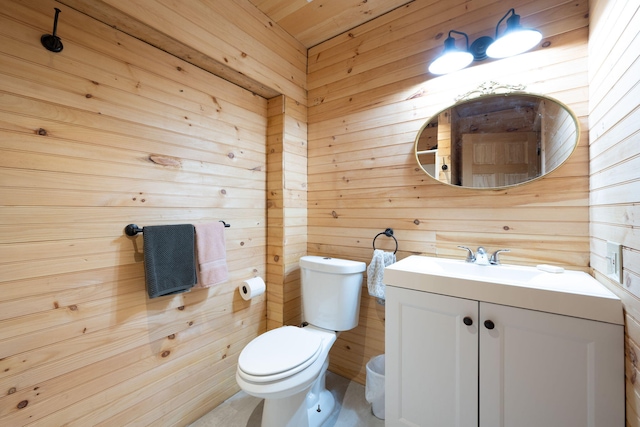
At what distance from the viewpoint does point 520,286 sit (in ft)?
3.28

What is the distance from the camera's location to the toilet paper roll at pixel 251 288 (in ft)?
5.77

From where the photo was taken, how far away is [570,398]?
3.03 ft

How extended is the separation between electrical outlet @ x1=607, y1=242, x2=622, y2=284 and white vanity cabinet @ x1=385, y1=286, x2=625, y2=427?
176mm

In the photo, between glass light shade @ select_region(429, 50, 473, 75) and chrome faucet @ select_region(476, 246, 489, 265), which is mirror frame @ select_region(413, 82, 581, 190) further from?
chrome faucet @ select_region(476, 246, 489, 265)

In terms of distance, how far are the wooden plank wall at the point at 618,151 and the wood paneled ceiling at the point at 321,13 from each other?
3.62 ft

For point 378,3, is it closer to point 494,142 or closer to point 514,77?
point 514,77

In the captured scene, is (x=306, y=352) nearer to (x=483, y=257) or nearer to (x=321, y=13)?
(x=483, y=257)

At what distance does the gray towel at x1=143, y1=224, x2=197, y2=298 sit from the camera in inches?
50.6

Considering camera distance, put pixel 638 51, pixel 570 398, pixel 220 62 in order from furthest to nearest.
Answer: pixel 220 62 < pixel 570 398 < pixel 638 51

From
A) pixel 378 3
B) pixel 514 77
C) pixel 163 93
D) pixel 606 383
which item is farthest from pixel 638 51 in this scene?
pixel 163 93

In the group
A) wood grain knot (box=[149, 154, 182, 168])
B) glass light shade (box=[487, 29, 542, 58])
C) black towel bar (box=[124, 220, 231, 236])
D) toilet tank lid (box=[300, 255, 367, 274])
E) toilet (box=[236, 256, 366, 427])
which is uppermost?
glass light shade (box=[487, 29, 542, 58])

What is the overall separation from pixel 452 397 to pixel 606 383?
0.52 metres

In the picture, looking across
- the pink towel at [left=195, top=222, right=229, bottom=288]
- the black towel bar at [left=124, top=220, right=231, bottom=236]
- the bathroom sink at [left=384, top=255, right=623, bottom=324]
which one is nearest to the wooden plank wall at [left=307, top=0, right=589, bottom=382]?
the bathroom sink at [left=384, top=255, right=623, bottom=324]

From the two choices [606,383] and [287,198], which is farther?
[287,198]
